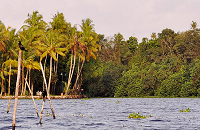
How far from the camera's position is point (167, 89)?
3757 inches

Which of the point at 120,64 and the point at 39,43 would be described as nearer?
the point at 39,43

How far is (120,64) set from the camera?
365 ft

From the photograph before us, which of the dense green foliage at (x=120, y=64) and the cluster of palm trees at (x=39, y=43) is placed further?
the dense green foliage at (x=120, y=64)

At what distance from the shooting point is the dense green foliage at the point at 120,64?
263ft

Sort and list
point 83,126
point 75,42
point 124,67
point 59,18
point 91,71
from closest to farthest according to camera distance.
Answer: point 83,126 → point 75,42 → point 59,18 → point 91,71 → point 124,67

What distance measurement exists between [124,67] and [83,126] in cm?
8813

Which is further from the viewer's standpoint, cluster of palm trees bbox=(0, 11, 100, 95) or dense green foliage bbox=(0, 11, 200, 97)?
dense green foliage bbox=(0, 11, 200, 97)

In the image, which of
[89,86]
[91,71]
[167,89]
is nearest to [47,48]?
[91,71]

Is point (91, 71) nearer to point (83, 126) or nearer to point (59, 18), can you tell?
point (59, 18)

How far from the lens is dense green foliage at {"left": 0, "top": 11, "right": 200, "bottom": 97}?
263ft

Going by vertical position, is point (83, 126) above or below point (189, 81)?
below

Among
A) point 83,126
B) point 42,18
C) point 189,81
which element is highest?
point 42,18

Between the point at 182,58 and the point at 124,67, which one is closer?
the point at 182,58

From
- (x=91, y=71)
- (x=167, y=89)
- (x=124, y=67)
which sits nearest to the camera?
(x=91, y=71)
